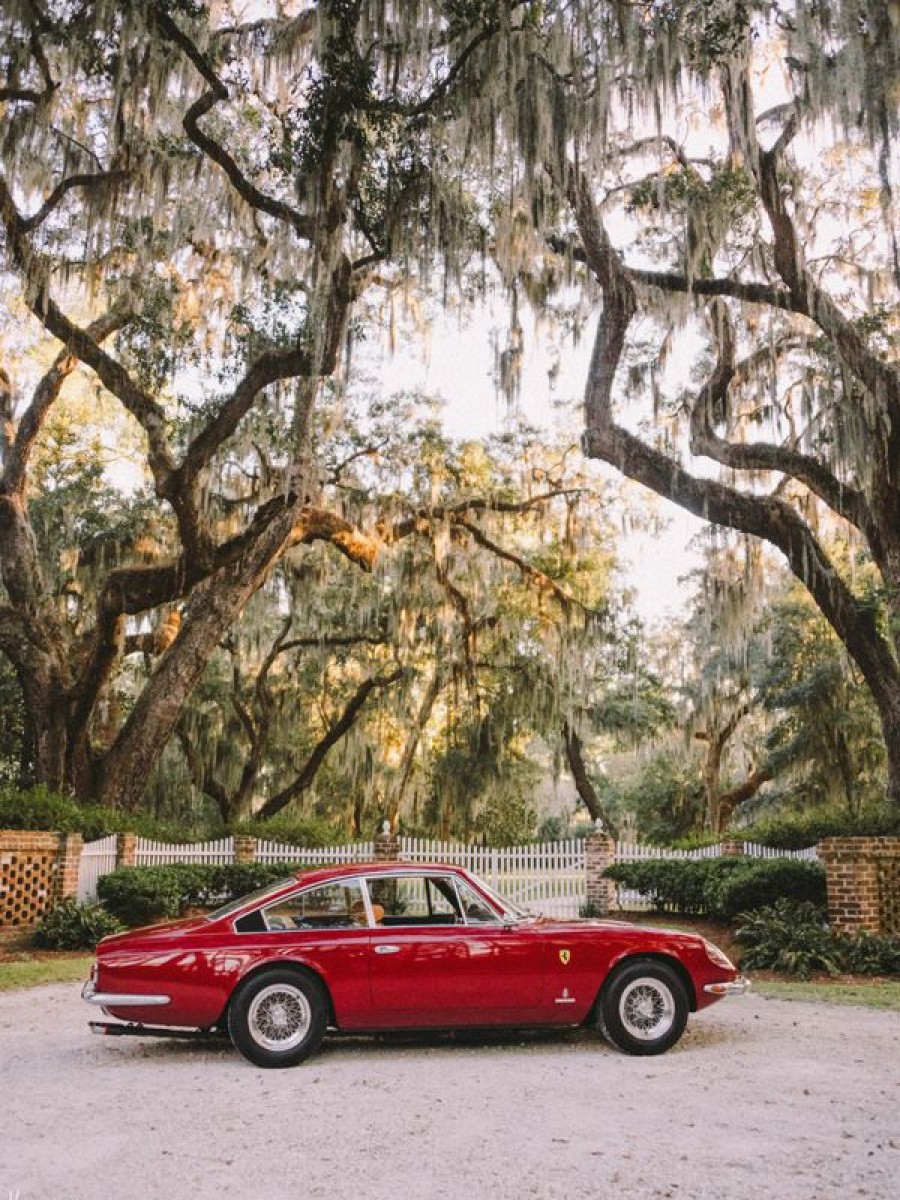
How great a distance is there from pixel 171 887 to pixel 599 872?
6461 mm

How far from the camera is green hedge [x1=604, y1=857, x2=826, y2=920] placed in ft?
37.8

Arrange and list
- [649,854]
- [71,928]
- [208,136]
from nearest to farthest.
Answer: [71,928], [208,136], [649,854]

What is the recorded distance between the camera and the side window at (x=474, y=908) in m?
5.84

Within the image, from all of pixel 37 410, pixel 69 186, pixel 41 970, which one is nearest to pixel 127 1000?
pixel 41 970

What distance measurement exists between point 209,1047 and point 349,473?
1363cm

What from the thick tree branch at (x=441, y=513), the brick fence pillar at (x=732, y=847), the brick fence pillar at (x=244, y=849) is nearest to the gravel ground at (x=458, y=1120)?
the brick fence pillar at (x=732, y=847)

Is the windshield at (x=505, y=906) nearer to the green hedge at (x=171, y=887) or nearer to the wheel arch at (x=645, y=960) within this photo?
the wheel arch at (x=645, y=960)

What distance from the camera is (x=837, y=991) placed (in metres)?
8.50

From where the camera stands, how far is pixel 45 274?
1279 cm

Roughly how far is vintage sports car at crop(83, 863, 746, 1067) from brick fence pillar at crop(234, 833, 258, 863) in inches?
444

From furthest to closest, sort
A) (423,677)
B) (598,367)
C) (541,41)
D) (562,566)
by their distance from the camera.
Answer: (423,677)
(562,566)
(598,367)
(541,41)

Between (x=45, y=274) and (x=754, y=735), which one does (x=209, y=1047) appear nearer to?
(x=45, y=274)

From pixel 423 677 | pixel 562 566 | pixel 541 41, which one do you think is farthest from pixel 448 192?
pixel 423 677

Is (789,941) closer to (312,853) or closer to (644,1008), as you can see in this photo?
(644,1008)
